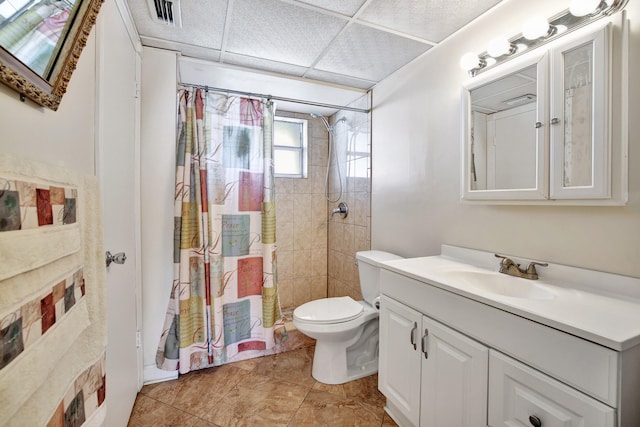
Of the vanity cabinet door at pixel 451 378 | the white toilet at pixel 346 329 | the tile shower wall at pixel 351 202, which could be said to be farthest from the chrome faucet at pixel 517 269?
the tile shower wall at pixel 351 202

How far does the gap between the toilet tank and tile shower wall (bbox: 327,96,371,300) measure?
1.17ft

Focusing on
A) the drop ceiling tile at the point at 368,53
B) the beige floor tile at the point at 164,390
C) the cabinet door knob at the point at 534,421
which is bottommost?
the beige floor tile at the point at 164,390

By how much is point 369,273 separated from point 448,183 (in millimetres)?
814

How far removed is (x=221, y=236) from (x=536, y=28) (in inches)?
79.4

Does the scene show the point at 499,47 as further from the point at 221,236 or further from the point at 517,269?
the point at 221,236

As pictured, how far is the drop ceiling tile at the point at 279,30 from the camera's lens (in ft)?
4.59

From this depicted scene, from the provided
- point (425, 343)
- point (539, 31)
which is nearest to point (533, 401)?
point (425, 343)

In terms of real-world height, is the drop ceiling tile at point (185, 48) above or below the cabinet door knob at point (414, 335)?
above

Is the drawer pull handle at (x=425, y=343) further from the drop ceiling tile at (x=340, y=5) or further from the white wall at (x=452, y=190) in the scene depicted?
the drop ceiling tile at (x=340, y=5)

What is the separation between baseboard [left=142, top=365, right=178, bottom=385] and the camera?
1.77m

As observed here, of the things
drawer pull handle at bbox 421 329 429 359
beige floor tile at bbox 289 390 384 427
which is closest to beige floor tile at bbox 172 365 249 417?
beige floor tile at bbox 289 390 384 427

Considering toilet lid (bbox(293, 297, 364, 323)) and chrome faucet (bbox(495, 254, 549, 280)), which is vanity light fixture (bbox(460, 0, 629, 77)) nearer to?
chrome faucet (bbox(495, 254, 549, 280))

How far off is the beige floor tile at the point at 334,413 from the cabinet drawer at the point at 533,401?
0.77 meters

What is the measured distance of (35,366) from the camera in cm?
52
